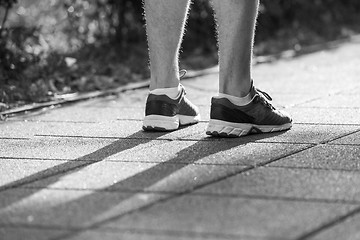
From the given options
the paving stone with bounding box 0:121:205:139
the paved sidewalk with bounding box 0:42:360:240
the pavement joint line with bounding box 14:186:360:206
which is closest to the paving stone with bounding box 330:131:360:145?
the paved sidewalk with bounding box 0:42:360:240

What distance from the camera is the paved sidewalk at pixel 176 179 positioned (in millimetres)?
2523

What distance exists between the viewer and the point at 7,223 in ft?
8.61

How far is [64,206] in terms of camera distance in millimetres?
2783

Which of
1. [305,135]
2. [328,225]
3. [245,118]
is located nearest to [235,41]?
[245,118]

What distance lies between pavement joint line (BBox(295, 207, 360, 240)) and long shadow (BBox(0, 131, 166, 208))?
101 cm

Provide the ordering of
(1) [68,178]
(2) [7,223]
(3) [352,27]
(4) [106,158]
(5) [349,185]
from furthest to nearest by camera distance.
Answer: (3) [352,27] < (4) [106,158] < (1) [68,178] < (5) [349,185] < (2) [7,223]

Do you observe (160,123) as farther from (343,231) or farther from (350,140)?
(343,231)

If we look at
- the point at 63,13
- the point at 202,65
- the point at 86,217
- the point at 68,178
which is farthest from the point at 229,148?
the point at 63,13

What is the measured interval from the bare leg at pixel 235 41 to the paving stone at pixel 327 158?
523mm

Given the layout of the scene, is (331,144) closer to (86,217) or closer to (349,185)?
(349,185)

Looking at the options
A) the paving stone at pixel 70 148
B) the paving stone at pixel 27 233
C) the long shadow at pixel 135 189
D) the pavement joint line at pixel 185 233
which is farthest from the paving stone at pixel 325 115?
the paving stone at pixel 27 233

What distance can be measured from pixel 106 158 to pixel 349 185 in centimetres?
105

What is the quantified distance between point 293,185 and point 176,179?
0.42 meters

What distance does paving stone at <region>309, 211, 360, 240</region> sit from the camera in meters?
2.39
